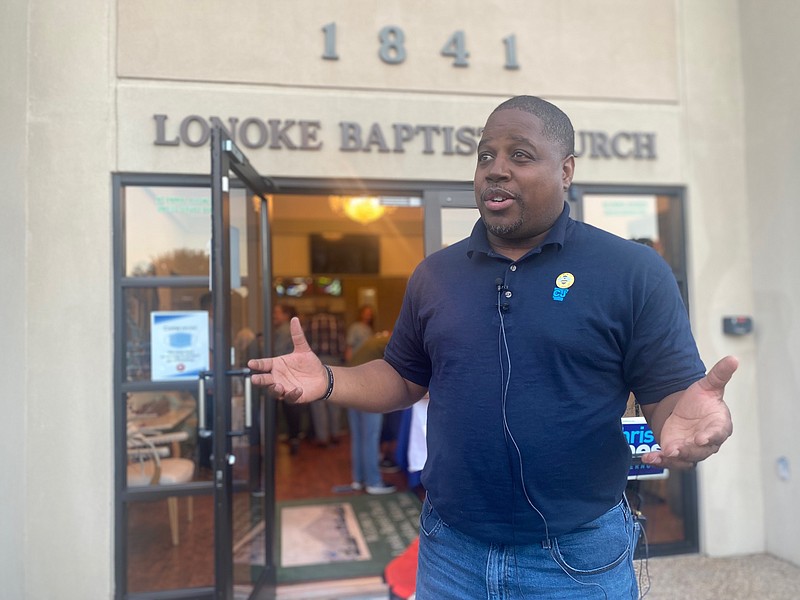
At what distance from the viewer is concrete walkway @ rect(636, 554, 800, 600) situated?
349 centimetres

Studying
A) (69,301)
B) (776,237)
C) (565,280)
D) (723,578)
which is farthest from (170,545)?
(776,237)

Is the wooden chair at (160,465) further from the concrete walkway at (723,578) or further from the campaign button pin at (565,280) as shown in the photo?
the campaign button pin at (565,280)

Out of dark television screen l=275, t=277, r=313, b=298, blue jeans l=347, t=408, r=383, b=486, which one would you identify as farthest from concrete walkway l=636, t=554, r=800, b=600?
dark television screen l=275, t=277, r=313, b=298

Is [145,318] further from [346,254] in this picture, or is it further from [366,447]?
[346,254]

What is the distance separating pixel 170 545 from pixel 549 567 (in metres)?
2.88

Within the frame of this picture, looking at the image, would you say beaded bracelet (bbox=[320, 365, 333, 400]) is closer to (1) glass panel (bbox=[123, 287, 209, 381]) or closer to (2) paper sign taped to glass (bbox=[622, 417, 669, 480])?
(2) paper sign taped to glass (bbox=[622, 417, 669, 480])

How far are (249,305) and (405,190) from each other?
4.07ft

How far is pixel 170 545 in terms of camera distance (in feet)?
11.6

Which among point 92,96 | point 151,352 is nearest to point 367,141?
point 92,96

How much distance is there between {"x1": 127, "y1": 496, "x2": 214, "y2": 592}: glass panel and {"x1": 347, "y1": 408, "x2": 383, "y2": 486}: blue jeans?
2.23 m

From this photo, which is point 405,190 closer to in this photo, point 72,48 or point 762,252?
point 72,48

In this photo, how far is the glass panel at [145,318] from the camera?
3.51 metres

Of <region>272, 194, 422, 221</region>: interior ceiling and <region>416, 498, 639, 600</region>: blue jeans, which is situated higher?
<region>272, 194, 422, 221</region>: interior ceiling

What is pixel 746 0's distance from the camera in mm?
4090
